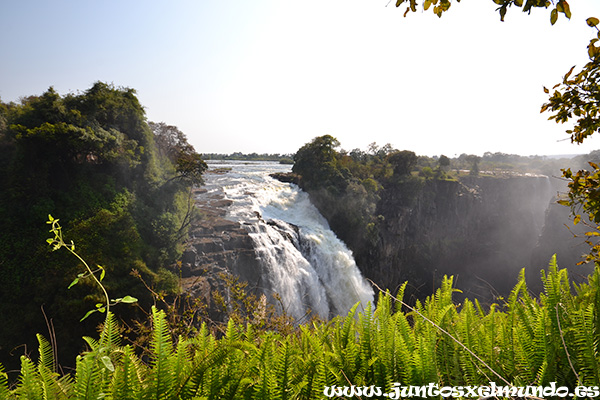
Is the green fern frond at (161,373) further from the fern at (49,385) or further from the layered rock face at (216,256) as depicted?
the layered rock face at (216,256)

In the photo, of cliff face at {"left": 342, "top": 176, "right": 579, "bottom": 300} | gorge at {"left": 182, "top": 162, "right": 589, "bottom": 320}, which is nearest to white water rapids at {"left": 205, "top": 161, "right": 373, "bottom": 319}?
gorge at {"left": 182, "top": 162, "right": 589, "bottom": 320}

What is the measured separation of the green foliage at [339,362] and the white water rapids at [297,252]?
11493mm

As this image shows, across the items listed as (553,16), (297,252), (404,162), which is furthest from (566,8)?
(404,162)

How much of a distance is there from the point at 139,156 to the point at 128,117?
7.91 ft

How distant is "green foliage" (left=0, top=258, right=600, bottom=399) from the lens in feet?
3.30

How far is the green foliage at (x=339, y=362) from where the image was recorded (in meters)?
1.00

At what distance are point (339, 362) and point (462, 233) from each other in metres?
46.2

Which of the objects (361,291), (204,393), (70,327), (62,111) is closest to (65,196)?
(62,111)

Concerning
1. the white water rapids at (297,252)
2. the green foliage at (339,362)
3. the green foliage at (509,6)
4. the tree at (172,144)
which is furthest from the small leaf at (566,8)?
the tree at (172,144)

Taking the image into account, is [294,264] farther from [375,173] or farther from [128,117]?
[375,173]

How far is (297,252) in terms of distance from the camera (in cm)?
1698

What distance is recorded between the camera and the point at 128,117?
15609 millimetres

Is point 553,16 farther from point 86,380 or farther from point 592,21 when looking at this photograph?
point 86,380

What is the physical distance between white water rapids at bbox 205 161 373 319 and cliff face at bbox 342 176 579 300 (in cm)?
710
